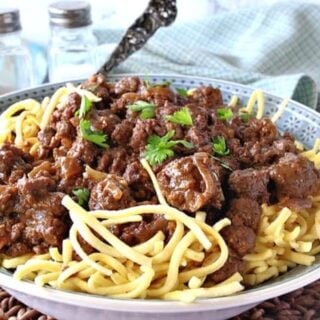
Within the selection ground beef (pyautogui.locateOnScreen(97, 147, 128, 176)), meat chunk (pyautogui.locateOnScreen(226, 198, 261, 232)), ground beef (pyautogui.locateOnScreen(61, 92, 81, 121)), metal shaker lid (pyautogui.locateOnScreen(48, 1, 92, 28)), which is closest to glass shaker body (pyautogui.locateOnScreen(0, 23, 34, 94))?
metal shaker lid (pyautogui.locateOnScreen(48, 1, 92, 28))

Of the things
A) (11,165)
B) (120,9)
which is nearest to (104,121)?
(11,165)

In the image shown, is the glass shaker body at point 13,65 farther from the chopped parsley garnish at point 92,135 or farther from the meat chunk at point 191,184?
the meat chunk at point 191,184

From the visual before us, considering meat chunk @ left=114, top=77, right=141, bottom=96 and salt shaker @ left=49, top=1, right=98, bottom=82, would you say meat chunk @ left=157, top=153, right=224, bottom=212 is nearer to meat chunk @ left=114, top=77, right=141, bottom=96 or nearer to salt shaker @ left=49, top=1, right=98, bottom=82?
meat chunk @ left=114, top=77, right=141, bottom=96

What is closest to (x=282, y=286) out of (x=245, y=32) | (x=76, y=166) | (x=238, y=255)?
(x=238, y=255)

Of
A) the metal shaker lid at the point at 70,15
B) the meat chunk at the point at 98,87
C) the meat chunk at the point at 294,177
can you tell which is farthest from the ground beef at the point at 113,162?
the metal shaker lid at the point at 70,15

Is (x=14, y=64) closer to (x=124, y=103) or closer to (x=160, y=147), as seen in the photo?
(x=124, y=103)
